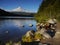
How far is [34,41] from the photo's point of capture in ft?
9.48

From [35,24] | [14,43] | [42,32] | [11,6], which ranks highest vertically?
[11,6]

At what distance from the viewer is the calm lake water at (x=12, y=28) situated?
9.61 ft

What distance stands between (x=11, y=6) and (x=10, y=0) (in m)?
0.14

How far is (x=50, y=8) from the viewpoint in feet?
9.53

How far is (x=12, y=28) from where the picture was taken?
2938 millimetres

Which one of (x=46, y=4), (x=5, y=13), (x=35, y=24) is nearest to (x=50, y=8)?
(x=46, y=4)

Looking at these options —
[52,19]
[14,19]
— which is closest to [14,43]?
[14,19]

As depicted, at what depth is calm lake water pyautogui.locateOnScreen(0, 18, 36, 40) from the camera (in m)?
2.93

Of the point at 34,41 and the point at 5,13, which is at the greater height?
the point at 5,13

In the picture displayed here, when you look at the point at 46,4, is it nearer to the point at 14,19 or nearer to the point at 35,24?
the point at 35,24

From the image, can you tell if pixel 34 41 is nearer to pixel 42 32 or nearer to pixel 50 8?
pixel 42 32

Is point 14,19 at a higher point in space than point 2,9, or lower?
lower

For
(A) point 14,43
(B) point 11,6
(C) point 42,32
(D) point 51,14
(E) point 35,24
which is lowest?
(A) point 14,43

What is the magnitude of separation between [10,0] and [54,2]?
3.27 feet
